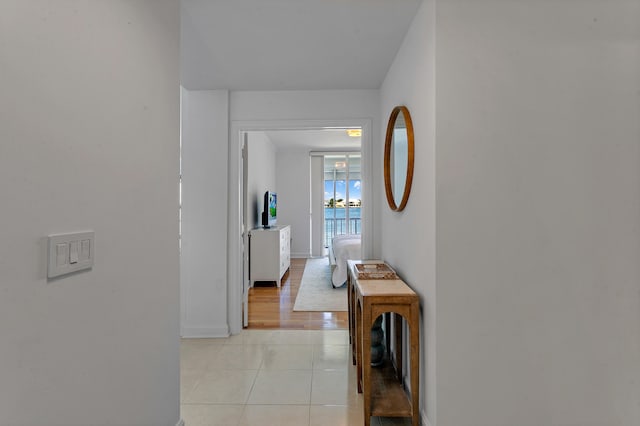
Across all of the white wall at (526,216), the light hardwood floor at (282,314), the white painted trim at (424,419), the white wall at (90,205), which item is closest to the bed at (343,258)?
the light hardwood floor at (282,314)

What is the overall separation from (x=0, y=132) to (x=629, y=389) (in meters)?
2.44

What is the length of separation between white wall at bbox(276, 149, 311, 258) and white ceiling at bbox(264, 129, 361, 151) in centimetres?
36

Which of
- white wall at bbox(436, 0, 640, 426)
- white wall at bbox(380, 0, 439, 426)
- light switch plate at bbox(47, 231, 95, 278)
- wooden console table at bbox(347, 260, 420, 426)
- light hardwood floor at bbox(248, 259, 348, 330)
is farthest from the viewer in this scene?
light hardwood floor at bbox(248, 259, 348, 330)

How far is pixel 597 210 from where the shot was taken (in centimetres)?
154

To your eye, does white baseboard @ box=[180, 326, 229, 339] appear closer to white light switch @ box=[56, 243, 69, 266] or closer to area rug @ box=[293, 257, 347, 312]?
area rug @ box=[293, 257, 347, 312]

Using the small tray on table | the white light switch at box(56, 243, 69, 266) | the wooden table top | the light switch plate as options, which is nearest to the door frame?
the small tray on table

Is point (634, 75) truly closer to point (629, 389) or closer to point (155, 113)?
point (629, 389)

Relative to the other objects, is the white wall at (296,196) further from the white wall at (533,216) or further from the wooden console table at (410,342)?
the white wall at (533,216)

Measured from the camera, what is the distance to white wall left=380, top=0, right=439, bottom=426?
1.76m

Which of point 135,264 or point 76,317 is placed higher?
point 135,264

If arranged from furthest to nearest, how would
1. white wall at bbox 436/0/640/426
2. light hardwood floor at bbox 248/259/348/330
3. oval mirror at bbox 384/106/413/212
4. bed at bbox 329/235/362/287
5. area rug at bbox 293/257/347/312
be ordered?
bed at bbox 329/235/362/287, area rug at bbox 293/257/347/312, light hardwood floor at bbox 248/259/348/330, oval mirror at bbox 384/106/413/212, white wall at bbox 436/0/640/426

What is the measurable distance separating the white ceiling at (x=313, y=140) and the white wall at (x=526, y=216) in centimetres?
415

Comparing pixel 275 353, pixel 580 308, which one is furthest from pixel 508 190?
pixel 275 353

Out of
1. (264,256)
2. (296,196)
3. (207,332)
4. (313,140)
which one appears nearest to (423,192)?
(207,332)
